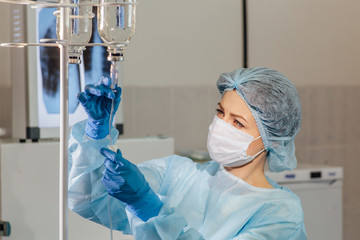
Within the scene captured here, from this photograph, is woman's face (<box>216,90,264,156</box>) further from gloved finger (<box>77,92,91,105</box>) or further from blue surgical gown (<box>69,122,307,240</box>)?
gloved finger (<box>77,92,91,105</box>)

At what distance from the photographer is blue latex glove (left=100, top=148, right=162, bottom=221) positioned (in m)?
1.37

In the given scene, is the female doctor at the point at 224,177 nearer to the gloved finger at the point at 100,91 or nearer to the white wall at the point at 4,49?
the gloved finger at the point at 100,91

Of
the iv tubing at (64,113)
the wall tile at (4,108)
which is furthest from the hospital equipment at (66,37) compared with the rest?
the wall tile at (4,108)

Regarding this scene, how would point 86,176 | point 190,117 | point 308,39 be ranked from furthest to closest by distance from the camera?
point 308,39 → point 190,117 → point 86,176

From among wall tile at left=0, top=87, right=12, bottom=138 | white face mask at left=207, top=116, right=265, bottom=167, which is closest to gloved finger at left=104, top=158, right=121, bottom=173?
white face mask at left=207, top=116, right=265, bottom=167

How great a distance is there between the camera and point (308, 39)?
3590 millimetres

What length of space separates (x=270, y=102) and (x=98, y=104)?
1.72ft

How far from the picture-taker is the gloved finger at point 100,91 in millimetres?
1327

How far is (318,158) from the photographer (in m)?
3.67

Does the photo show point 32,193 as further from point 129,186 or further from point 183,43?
point 183,43

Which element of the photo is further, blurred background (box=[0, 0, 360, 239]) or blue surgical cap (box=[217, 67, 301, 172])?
blurred background (box=[0, 0, 360, 239])

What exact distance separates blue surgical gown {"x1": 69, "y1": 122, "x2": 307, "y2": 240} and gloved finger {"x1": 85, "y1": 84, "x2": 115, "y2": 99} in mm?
218

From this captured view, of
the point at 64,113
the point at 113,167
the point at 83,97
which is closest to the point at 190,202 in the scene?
the point at 113,167

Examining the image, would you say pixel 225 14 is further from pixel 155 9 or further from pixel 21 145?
pixel 21 145
